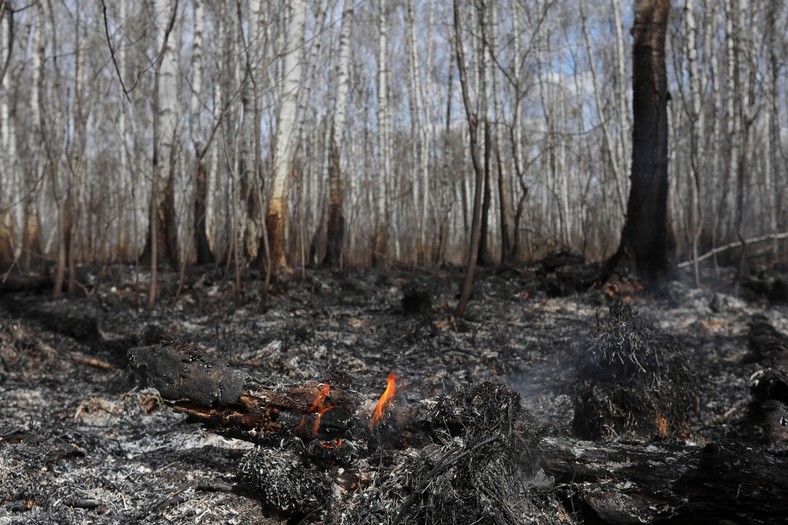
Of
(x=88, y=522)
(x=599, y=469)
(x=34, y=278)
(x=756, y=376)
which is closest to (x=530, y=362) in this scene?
(x=756, y=376)

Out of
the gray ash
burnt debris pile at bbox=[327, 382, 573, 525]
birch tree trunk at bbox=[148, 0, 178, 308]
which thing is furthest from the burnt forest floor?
birch tree trunk at bbox=[148, 0, 178, 308]

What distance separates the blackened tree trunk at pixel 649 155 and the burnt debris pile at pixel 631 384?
320 cm

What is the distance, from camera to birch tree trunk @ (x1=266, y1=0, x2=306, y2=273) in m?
7.04

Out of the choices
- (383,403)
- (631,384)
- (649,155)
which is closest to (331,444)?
(383,403)

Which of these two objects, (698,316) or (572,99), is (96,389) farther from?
(572,99)

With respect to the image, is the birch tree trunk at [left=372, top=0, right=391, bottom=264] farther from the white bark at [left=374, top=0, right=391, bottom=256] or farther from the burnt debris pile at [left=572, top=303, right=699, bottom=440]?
the burnt debris pile at [left=572, top=303, right=699, bottom=440]

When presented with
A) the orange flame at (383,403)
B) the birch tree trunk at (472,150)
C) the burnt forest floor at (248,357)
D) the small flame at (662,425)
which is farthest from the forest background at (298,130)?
the small flame at (662,425)

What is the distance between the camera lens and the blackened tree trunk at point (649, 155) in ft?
21.2

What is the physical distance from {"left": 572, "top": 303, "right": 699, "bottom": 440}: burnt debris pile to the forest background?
3.07m

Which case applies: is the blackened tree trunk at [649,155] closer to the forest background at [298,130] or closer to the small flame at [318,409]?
the forest background at [298,130]

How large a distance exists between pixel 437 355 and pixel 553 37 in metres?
17.8

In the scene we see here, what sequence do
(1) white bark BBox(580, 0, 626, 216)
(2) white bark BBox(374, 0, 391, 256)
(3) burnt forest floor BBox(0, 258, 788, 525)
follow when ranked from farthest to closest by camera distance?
1. (2) white bark BBox(374, 0, 391, 256)
2. (1) white bark BBox(580, 0, 626, 216)
3. (3) burnt forest floor BBox(0, 258, 788, 525)

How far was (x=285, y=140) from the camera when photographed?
704cm

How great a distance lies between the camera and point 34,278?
21.5ft
